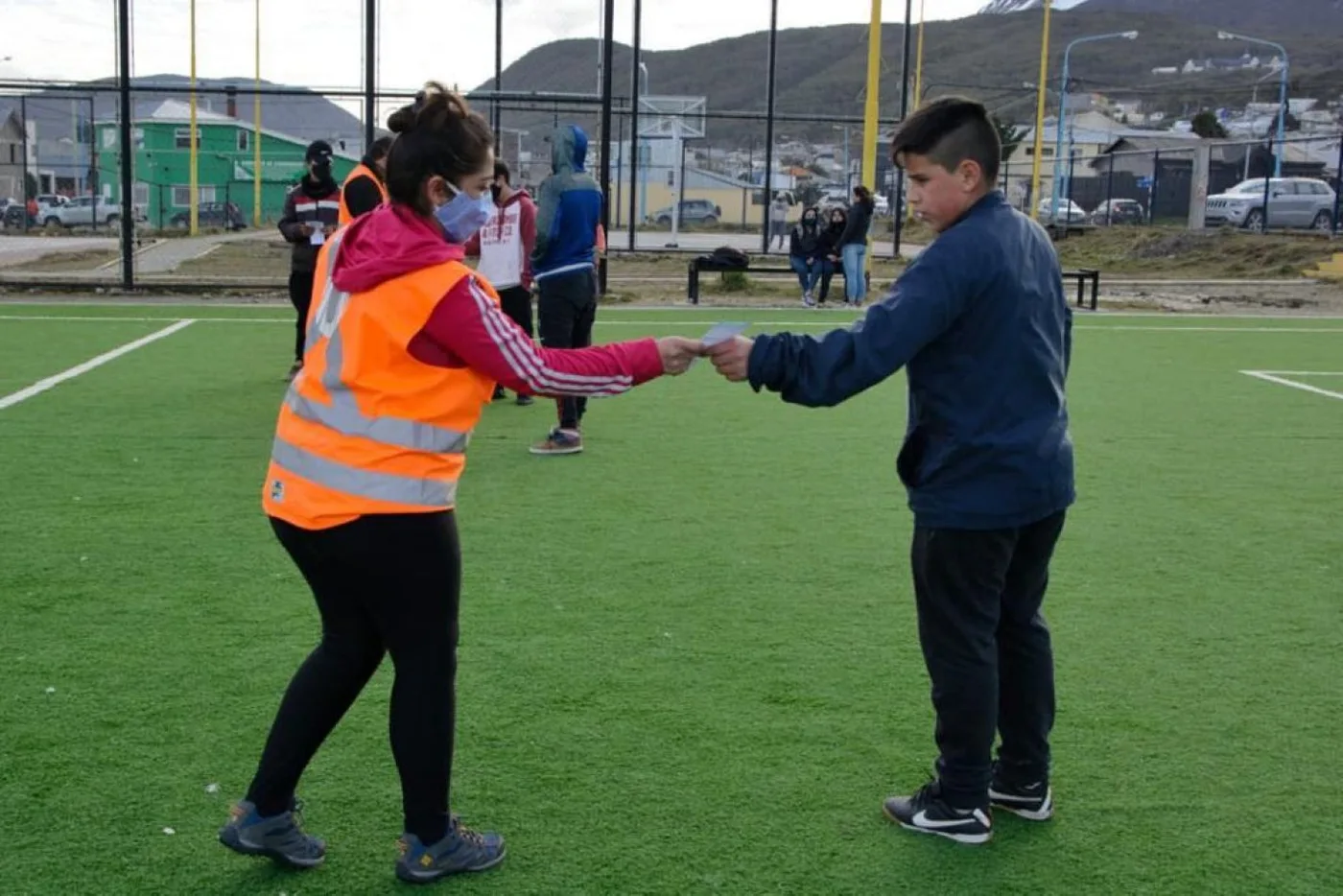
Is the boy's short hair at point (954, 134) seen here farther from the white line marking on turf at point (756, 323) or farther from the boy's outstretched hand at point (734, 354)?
the white line marking on turf at point (756, 323)

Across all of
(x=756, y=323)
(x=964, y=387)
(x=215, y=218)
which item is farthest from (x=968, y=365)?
(x=215, y=218)

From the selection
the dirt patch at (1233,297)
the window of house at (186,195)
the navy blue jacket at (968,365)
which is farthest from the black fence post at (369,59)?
the window of house at (186,195)

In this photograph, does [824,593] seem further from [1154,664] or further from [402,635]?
[402,635]

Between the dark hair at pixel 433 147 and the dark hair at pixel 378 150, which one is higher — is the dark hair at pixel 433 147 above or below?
below

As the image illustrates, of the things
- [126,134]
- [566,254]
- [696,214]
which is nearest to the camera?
[566,254]

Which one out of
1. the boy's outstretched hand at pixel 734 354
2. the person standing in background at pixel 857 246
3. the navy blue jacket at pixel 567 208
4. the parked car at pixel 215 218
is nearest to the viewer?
the boy's outstretched hand at pixel 734 354

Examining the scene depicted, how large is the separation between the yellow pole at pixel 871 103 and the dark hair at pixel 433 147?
17045 millimetres

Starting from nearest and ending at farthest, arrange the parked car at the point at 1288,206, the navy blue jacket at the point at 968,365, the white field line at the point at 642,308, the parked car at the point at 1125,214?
the navy blue jacket at the point at 968,365, the white field line at the point at 642,308, the parked car at the point at 1288,206, the parked car at the point at 1125,214

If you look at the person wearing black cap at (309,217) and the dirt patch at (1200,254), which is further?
the dirt patch at (1200,254)

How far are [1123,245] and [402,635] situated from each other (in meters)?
34.7

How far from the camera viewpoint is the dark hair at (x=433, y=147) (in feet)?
10.2

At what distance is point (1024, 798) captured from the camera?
3885mm

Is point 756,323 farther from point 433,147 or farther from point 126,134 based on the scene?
point 433,147

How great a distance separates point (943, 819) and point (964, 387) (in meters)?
1.14
